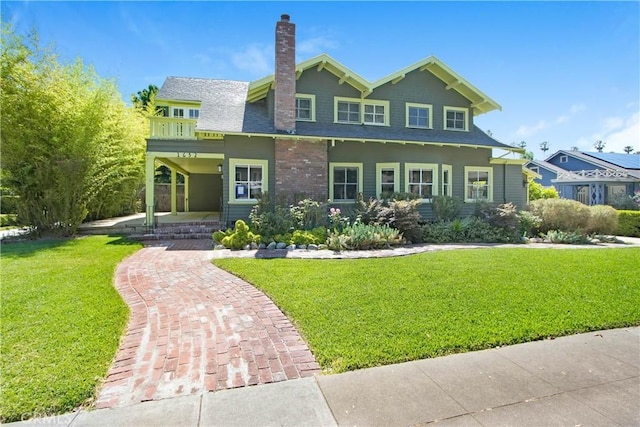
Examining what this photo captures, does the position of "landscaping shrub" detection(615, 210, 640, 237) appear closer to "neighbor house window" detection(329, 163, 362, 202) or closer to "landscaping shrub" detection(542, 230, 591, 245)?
"landscaping shrub" detection(542, 230, 591, 245)

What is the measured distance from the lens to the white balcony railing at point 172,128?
40.1 feet

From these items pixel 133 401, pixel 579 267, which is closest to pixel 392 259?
pixel 579 267

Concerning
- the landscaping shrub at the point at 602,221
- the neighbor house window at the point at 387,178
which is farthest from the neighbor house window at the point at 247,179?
the landscaping shrub at the point at 602,221

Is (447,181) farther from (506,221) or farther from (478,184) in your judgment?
(506,221)

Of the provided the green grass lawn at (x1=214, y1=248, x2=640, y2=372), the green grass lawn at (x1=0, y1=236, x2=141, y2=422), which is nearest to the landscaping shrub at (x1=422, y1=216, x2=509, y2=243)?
the green grass lawn at (x1=214, y1=248, x2=640, y2=372)

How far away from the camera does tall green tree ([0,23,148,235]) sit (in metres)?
10.3

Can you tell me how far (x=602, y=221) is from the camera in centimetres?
1316

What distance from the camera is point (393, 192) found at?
13.8 metres

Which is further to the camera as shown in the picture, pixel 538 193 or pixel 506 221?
pixel 538 193

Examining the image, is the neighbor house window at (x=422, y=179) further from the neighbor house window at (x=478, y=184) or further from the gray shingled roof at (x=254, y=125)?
the neighbor house window at (x=478, y=184)

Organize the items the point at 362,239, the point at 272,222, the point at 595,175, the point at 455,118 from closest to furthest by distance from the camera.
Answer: the point at 362,239, the point at 272,222, the point at 455,118, the point at 595,175

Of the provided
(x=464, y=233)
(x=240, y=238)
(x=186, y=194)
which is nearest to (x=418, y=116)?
(x=464, y=233)

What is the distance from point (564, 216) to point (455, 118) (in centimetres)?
657

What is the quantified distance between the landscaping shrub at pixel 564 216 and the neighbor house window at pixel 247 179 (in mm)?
11563
